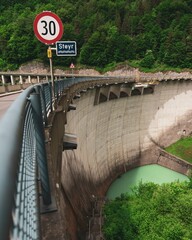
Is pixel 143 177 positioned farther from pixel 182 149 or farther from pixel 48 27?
pixel 48 27

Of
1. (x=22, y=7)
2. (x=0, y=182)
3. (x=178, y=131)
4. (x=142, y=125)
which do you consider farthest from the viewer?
(x=22, y=7)

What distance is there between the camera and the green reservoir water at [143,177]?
2266 cm

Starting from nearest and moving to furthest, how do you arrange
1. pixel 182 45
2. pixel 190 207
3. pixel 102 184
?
1. pixel 190 207
2. pixel 102 184
3. pixel 182 45

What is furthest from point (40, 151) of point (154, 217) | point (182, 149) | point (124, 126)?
point (182, 149)

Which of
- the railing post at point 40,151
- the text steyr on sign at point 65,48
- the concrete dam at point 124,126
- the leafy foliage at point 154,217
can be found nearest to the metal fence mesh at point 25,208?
the railing post at point 40,151

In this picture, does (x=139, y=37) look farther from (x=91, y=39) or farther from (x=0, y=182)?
(x=0, y=182)

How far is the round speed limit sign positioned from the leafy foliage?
10.4 meters

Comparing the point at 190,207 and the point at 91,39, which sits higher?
the point at 91,39

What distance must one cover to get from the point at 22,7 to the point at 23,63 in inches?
2006

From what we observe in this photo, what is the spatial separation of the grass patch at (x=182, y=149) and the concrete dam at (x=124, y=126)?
893 mm

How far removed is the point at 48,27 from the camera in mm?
6586

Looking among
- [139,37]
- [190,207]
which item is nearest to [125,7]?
[139,37]

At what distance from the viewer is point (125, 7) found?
78125 millimetres

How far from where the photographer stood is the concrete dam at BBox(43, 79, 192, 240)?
1780 cm
